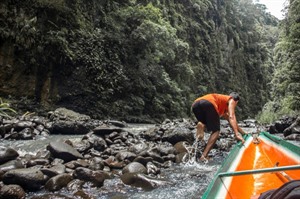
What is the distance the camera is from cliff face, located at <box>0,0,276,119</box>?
41.2 ft

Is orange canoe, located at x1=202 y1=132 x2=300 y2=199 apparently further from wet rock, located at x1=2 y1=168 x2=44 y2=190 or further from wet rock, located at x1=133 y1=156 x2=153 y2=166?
wet rock, located at x1=2 y1=168 x2=44 y2=190

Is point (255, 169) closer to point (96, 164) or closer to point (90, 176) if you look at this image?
point (90, 176)

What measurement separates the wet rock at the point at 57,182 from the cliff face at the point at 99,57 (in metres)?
8.78

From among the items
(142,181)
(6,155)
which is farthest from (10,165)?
(142,181)

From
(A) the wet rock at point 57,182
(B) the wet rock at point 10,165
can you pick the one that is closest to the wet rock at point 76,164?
(A) the wet rock at point 57,182

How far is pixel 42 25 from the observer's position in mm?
13492

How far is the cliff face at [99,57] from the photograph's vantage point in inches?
495

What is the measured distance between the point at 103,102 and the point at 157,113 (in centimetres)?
442

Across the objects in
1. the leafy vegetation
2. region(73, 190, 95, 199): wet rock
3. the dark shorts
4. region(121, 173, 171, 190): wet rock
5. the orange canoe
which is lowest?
region(73, 190, 95, 199): wet rock

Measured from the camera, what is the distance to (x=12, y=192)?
3902 millimetres

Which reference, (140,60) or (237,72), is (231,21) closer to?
(237,72)

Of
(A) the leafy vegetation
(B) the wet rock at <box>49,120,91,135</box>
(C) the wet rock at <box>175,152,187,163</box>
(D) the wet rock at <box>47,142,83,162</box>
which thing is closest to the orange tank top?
(C) the wet rock at <box>175,152,187,163</box>

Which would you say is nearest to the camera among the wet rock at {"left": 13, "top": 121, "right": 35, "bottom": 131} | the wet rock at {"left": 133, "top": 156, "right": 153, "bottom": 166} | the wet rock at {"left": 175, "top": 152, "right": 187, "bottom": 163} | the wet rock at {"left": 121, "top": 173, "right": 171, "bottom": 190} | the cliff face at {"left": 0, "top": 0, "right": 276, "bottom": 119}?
the wet rock at {"left": 121, "top": 173, "right": 171, "bottom": 190}

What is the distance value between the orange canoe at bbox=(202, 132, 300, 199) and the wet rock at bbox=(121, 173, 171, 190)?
1.34 m
